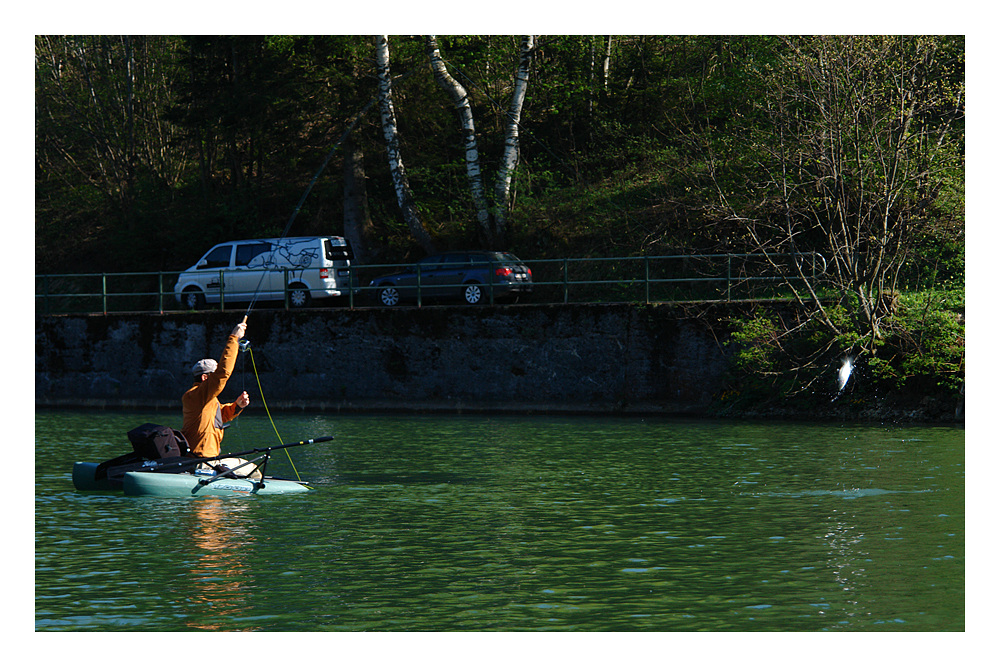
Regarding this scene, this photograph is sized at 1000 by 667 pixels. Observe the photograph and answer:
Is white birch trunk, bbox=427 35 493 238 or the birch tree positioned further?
white birch trunk, bbox=427 35 493 238

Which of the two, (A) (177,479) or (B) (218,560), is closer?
(B) (218,560)

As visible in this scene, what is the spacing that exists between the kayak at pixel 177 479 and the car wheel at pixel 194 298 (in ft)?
52.3

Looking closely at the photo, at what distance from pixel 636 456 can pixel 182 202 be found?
25.9 meters

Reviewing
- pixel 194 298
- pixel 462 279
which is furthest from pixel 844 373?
pixel 194 298

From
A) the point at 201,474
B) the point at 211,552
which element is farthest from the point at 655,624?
the point at 201,474

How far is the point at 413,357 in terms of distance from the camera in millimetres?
27203

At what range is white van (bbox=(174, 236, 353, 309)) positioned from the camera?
2919cm

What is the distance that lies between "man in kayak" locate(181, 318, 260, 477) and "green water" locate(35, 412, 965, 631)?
0.77 meters

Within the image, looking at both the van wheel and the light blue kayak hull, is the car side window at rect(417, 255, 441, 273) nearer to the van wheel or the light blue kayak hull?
the van wheel

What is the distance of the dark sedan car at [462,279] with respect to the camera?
27641mm

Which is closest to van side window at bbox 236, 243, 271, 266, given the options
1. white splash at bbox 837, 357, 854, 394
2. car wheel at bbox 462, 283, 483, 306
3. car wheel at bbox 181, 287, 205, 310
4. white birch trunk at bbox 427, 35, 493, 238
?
car wheel at bbox 181, 287, 205, 310

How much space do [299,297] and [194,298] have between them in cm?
301

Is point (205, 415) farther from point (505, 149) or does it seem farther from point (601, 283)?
point (505, 149)

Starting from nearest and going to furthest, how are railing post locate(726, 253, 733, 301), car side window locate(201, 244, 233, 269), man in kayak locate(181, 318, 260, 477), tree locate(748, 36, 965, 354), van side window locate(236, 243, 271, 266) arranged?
man in kayak locate(181, 318, 260, 477) < tree locate(748, 36, 965, 354) < railing post locate(726, 253, 733, 301) < van side window locate(236, 243, 271, 266) < car side window locate(201, 244, 233, 269)
